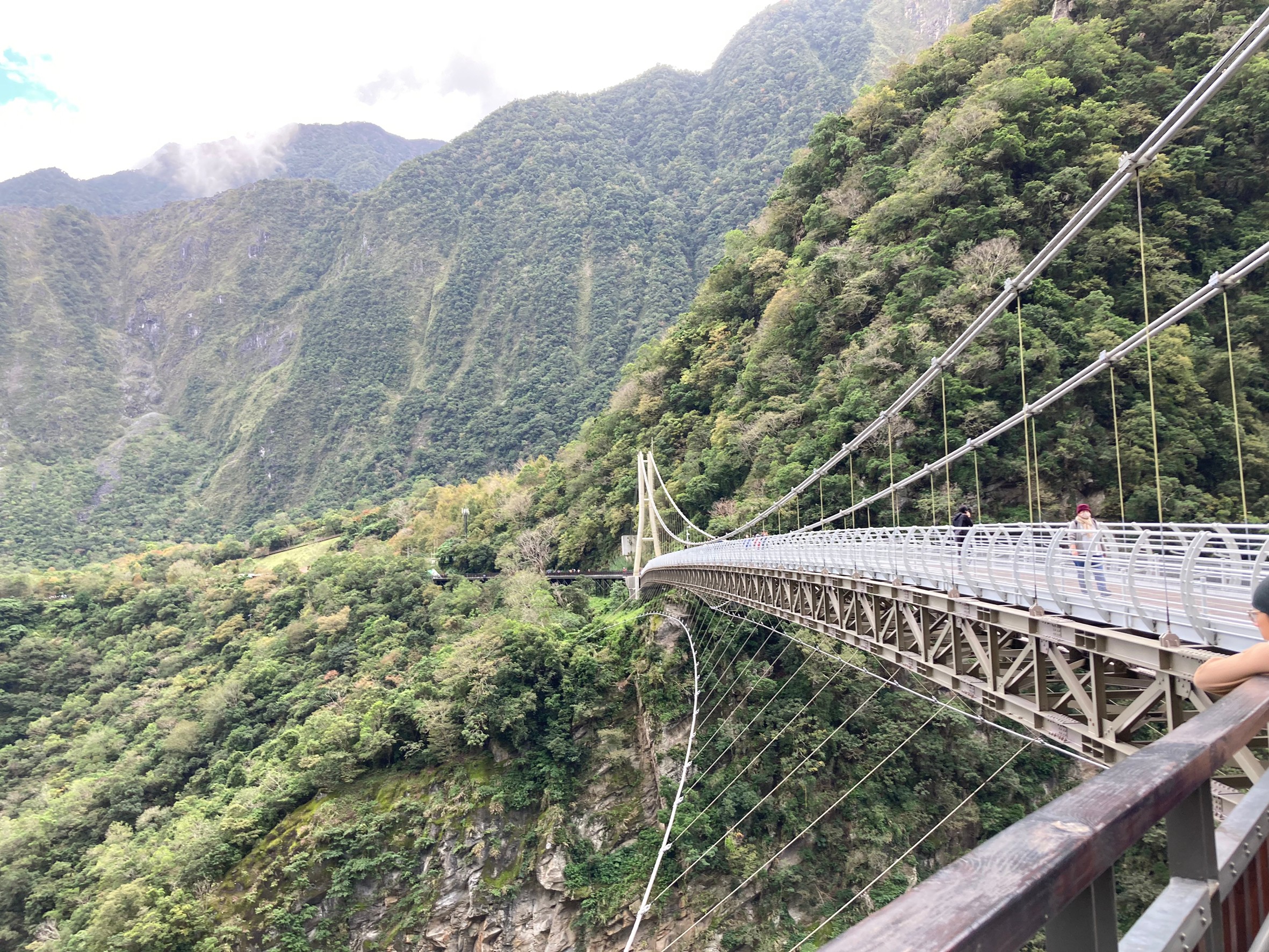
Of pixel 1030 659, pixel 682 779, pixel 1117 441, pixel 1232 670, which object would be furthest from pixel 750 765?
pixel 1232 670

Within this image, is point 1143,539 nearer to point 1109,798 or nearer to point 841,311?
point 1109,798

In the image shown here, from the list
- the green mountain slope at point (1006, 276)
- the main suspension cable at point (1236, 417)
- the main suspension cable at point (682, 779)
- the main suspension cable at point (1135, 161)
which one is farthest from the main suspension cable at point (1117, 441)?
the main suspension cable at point (682, 779)

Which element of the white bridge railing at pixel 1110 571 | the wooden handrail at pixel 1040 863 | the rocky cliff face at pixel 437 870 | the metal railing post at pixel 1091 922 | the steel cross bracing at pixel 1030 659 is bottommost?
the rocky cliff face at pixel 437 870

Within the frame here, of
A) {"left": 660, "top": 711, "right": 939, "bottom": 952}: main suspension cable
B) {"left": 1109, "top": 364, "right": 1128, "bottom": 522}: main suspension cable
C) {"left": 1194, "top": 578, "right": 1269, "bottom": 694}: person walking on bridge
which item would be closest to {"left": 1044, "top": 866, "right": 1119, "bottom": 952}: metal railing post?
{"left": 1194, "top": 578, "right": 1269, "bottom": 694}: person walking on bridge

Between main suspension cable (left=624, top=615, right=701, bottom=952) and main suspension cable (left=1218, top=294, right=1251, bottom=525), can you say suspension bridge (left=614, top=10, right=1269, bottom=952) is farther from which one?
main suspension cable (left=1218, top=294, right=1251, bottom=525)

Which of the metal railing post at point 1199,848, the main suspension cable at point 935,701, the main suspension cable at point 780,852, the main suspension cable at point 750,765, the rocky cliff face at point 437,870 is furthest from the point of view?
the main suspension cable at point 750,765

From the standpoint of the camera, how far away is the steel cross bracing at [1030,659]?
21.1 ft

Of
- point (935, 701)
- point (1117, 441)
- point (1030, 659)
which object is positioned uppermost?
point (1117, 441)

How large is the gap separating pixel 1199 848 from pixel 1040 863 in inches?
26.7

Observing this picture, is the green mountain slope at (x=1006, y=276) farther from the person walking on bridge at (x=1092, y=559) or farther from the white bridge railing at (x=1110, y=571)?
the person walking on bridge at (x=1092, y=559)

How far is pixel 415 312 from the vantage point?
534 feet

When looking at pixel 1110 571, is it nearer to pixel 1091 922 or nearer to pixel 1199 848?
pixel 1199 848

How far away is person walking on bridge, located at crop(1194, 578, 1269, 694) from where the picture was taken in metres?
1.95

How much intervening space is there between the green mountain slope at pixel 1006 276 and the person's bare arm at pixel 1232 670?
16488 mm
